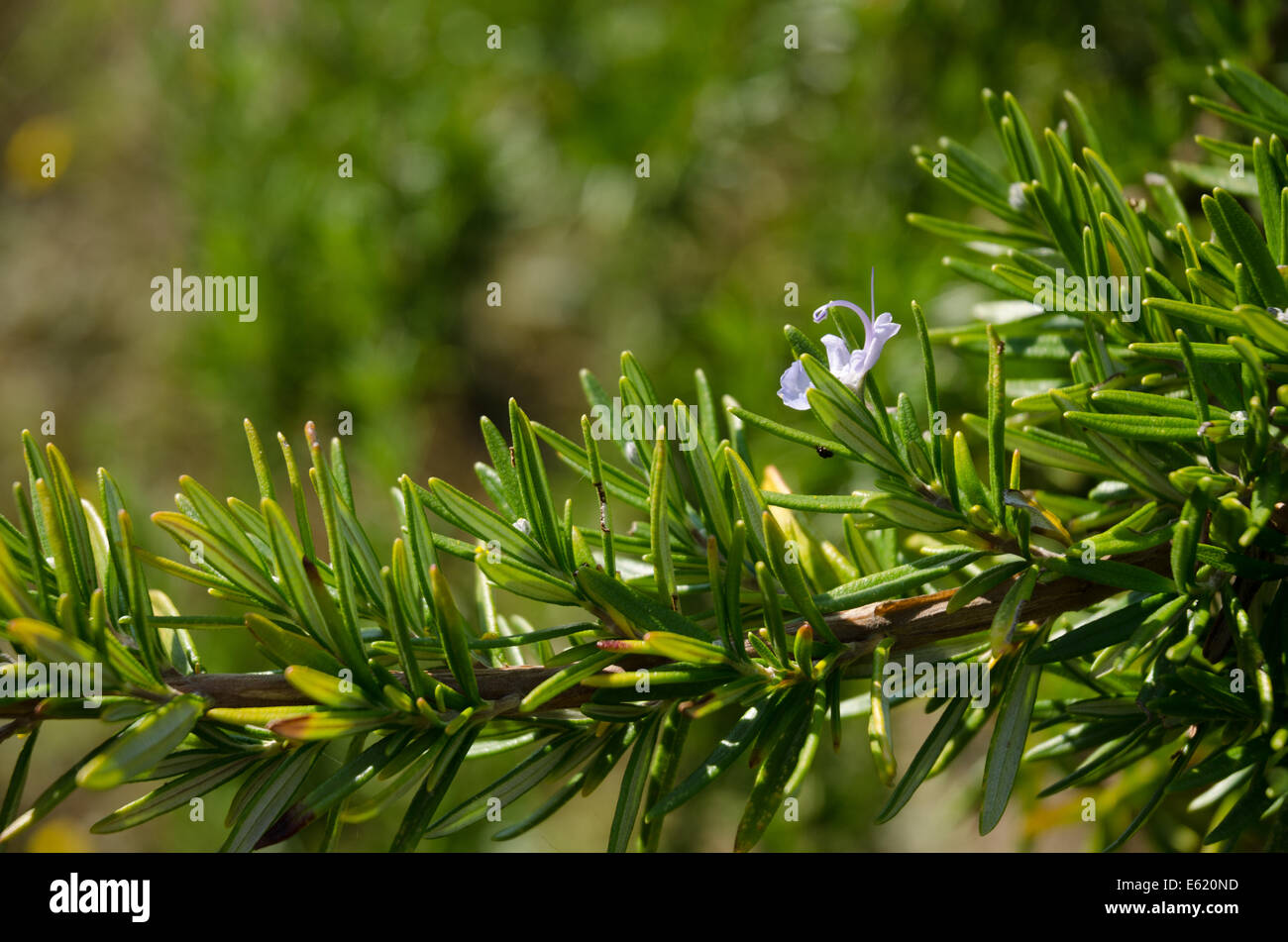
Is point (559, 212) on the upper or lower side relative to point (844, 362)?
upper

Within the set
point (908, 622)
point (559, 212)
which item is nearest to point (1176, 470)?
point (908, 622)

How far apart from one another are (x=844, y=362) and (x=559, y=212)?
172 centimetres

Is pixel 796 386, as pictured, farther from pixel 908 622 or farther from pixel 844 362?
pixel 908 622

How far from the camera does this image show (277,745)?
0.45 meters

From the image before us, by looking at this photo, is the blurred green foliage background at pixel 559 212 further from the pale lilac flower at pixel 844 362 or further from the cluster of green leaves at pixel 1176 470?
the pale lilac flower at pixel 844 362

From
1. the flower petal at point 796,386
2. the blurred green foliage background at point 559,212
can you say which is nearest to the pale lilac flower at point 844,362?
the flower petal at point 796,386

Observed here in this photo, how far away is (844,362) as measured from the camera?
17.1 inches

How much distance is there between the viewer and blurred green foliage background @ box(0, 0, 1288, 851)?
1.16m

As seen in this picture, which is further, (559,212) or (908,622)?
(559,212)

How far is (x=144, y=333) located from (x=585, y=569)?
2989 millimetres

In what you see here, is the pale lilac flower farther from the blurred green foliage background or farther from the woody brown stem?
the blurred green foliage background

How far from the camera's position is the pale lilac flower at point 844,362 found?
1.38 feet
